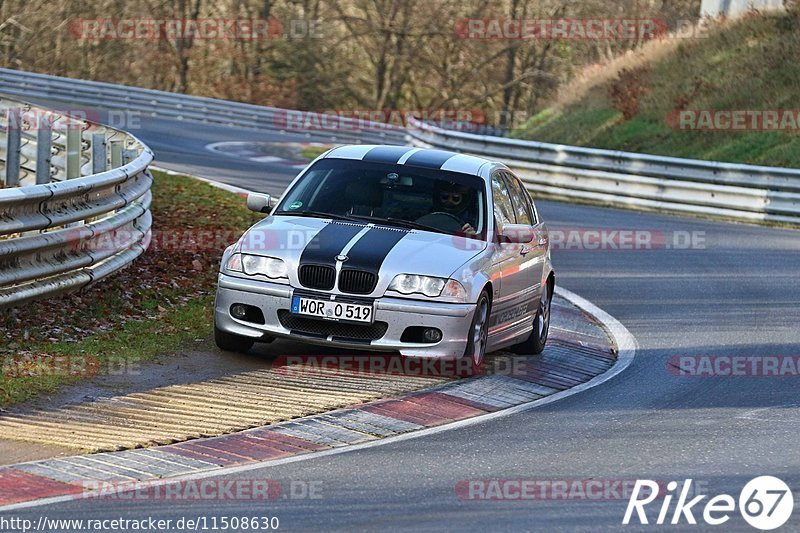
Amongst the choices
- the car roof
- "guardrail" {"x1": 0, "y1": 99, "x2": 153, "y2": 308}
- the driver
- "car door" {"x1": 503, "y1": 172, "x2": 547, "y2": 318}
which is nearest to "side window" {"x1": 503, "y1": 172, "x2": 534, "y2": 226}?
"car door" {"x1": 503, "y1": 172, "x2": 547, "y2": 318}

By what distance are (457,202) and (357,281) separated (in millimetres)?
1523

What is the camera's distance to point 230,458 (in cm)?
729

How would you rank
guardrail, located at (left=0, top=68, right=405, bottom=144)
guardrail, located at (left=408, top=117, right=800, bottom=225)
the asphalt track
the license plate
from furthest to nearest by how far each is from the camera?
guardrail, located at (left=0, top=68, right=405, bottom=144)
guardrail, located at (left=408, top=117, right=800, bottom=225)
the license plate
the asphalt track

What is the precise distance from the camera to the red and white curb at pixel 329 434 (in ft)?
22.0

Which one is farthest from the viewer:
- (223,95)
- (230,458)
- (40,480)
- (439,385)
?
(223,95)

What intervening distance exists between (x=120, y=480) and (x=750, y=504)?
3108 mm

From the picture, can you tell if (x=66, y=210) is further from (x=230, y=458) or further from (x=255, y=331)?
(x=230, y=458)

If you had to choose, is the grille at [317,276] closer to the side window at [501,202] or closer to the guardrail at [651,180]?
the side window at [501,202]

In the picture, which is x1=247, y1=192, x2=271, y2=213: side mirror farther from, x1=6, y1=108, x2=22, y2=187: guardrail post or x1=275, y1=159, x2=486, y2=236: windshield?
x1=6, y1=108, x2=22, y2=187: guardrail post

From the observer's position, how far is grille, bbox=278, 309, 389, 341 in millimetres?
Result: 9742

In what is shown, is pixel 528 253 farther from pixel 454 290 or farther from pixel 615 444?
pixel 615 444

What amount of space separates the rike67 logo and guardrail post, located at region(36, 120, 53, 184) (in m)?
11.2

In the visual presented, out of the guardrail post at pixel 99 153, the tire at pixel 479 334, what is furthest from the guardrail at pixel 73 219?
the tire at pixel 479 334

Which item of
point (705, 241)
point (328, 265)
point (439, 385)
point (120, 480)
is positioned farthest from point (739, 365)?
point (705, 241)
